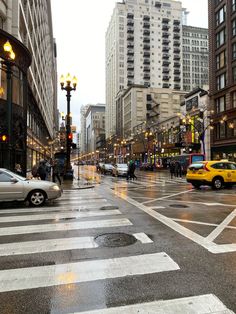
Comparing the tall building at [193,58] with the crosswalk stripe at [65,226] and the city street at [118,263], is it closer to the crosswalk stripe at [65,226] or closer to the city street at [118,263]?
the crosswalk stripe at [65,226]

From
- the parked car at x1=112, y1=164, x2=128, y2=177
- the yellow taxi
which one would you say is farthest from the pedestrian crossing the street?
the parked car at x1=112, y1=164, x2=128, y2=177

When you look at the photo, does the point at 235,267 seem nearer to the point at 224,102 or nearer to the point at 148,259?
the point at 148,259

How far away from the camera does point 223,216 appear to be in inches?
384

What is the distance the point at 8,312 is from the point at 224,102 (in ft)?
155

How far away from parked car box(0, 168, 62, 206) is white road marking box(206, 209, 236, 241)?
6.45 meters

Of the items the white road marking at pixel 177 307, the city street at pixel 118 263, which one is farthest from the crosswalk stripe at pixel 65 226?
the white road marking at pixel 177 307

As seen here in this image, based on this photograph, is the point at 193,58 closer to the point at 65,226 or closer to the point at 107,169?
the point at 107,169

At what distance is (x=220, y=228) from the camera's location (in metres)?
8.02

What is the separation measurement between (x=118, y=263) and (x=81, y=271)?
704 mm

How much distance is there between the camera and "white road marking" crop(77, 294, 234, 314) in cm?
370

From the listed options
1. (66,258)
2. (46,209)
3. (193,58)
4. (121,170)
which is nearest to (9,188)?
(46,209)

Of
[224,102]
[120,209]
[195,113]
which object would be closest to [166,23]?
[195,113]

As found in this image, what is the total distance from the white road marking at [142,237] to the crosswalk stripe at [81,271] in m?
1.11

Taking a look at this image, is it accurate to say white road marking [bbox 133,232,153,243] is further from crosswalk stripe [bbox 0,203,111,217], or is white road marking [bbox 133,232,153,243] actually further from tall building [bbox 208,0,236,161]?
tall building [bbox 208,0,236,161]
